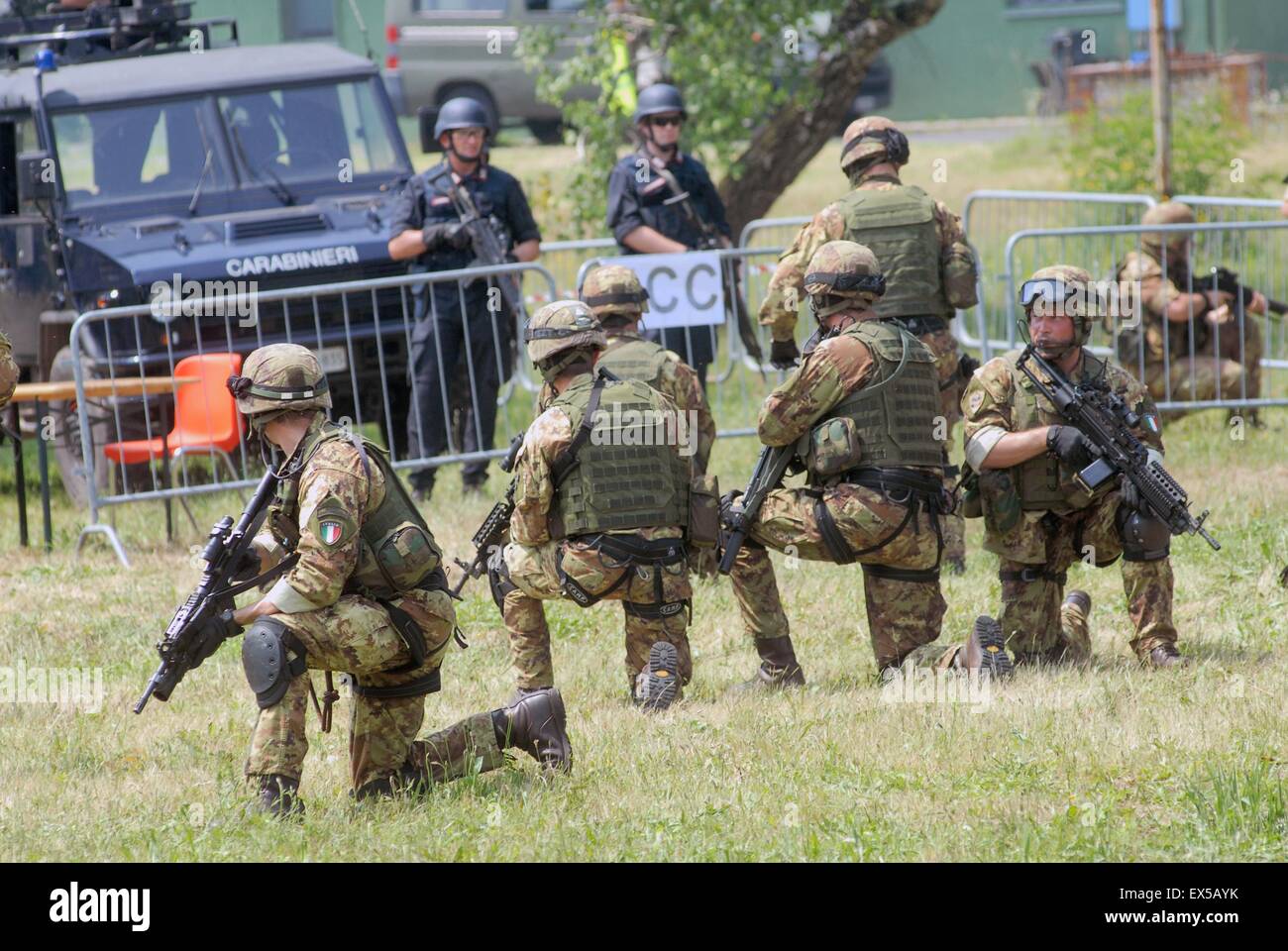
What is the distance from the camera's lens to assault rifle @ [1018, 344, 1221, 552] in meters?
6.29

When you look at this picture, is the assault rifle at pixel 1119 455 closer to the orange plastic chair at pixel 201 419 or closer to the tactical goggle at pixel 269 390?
the tactical goggle at pixel 269 390

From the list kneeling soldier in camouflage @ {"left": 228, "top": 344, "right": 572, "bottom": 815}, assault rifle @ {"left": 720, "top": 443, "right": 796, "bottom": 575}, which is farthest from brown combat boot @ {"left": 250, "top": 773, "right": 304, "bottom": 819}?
assault rifle @ {"left": 720, "top": 443, "right": 796, "bottom": 575}

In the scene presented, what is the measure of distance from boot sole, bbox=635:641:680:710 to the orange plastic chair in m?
3.55

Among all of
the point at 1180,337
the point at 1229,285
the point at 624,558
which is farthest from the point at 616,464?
the point at 1229,285

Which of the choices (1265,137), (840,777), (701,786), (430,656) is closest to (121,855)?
(430,656)

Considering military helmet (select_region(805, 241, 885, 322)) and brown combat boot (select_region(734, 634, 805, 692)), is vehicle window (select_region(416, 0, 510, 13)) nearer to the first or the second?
military helmet (select_region(805, 241, 885, 322))

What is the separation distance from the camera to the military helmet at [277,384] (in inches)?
209

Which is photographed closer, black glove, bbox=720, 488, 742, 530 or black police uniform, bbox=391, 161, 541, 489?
black glove, bbox=720, 488, 742, 530

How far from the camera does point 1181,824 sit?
4.92 metres

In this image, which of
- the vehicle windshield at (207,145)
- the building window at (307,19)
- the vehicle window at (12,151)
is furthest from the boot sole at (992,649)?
the building window at (307,19)

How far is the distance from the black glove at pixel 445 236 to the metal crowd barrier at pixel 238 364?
0.62ft

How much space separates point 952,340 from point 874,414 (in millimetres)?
1590

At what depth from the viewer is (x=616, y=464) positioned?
6.15m

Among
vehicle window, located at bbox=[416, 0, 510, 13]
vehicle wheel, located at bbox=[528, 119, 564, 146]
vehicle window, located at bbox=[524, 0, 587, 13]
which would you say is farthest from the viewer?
vehicle wheel, located at bbox=[528, 119, 564, 146]
